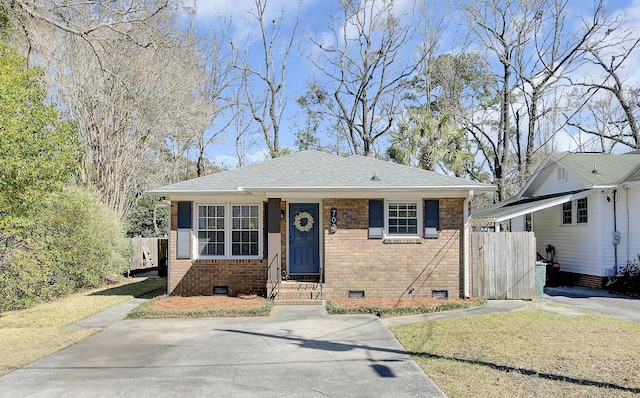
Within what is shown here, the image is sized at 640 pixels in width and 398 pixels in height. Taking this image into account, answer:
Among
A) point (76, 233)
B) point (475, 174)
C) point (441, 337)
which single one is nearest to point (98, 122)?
point (76, 233)

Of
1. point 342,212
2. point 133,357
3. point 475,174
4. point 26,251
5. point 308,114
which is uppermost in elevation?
point 308,114

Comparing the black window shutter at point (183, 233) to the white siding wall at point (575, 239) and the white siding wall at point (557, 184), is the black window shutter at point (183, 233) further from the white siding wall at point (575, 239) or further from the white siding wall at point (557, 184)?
the white siding wall at point (557, 184)

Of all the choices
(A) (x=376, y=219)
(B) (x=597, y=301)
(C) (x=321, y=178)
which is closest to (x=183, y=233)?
(C) (x=321, y=178)

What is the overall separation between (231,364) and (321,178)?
6362 millimetres

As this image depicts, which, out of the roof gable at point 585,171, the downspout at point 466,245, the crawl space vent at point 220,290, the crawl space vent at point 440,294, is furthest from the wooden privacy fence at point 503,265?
the crawl space vent at point 220,290

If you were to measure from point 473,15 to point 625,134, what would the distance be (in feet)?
38.8

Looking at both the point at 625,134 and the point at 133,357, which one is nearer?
the point at 133,357

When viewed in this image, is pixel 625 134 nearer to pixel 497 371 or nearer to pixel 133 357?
pixel 497 371

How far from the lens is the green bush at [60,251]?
10867mm

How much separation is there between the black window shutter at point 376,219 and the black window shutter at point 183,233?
15.7 ft

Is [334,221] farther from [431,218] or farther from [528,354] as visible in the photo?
[528,354]

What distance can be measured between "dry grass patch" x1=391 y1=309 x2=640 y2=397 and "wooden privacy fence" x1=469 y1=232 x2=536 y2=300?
202cm

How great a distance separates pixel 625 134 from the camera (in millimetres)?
28047

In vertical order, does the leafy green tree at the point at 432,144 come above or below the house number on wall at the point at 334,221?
above
